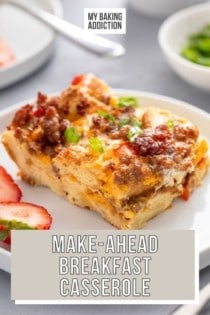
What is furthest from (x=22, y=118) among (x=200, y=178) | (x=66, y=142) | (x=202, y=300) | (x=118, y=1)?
(x=118, y=1)

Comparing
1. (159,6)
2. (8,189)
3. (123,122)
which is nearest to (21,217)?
(8,189)

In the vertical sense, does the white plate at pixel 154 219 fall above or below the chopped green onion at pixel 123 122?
below

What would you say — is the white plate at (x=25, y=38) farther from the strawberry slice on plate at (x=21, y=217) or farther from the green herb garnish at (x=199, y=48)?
the strawberry slice on plate at (x=21, y=217)

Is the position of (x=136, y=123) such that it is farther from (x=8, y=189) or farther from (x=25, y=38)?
(x=25, y=38)

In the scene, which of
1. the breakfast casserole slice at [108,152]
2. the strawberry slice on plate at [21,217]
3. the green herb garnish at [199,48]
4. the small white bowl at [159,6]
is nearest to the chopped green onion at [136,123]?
the breakfast casserole slice at [108,152]

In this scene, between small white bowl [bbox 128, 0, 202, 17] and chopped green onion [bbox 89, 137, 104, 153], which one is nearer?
chopped green onion [bbox 89, 137, 104, 153]

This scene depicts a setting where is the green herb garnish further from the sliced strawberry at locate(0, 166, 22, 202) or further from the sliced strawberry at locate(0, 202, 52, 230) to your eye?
the sliced strawberry at locate(0, 202, 52, 230)

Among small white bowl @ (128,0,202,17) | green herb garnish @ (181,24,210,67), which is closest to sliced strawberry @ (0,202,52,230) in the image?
green herb garnish @ (181,24,210,67)
